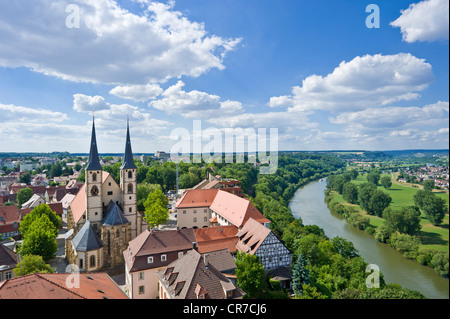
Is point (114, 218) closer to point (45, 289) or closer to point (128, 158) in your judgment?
point (128, 158)

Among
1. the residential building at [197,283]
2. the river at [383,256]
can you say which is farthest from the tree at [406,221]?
the residential building at [197,283]

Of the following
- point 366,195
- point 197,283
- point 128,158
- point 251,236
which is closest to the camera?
point 197,283

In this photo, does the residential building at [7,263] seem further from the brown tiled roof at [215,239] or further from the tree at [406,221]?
the tree at [406,221]

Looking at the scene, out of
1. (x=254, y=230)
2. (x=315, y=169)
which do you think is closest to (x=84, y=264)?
(x=254, y=230)

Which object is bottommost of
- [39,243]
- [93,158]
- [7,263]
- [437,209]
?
[7,263]

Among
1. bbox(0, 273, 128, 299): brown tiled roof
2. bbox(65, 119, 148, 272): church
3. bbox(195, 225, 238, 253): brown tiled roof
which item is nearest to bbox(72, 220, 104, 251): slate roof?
bbox(65, 119, 148, 272): church

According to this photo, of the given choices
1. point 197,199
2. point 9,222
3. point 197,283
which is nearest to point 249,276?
point 197,283

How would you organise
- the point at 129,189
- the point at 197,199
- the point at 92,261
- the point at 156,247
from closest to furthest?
the point at 156,247 < the point at 92,261 < the point at 129,189 < the point at 197,199
